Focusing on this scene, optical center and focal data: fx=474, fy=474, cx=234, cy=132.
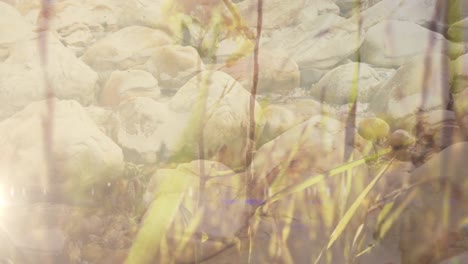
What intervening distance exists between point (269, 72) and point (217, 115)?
0.17m

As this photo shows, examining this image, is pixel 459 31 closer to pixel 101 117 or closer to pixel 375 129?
pixel 375 129

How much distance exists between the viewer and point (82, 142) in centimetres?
112

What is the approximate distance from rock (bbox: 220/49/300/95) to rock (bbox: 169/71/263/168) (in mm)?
23

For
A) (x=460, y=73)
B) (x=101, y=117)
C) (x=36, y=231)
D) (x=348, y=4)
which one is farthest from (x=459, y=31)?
(x=36, y=231)

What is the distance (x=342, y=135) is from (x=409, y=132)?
158 millimetres

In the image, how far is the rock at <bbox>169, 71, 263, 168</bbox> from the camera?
3.75ft

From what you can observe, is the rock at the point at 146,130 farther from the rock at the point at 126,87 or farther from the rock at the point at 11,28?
the rock at the point at 11,28

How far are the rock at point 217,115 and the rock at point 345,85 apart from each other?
0.54ft

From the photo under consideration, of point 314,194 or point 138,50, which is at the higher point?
point 138,50

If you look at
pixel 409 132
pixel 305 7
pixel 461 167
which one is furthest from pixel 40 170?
pixel 461 167

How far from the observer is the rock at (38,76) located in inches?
44.7

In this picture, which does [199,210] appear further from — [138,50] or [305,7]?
[305,7]

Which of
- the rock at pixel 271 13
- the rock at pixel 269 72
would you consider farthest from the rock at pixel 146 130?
the rock at pixel 271 13

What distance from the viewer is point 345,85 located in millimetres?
1152
